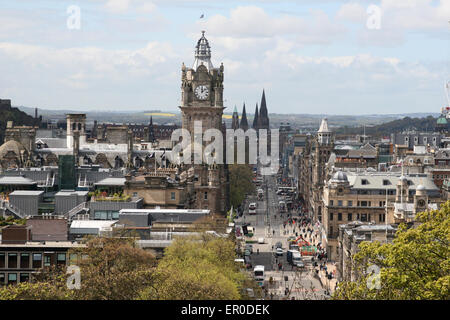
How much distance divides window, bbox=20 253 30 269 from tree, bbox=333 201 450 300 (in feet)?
116

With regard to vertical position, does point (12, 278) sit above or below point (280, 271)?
above

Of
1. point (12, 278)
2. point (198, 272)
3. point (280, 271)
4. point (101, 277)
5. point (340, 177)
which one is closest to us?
point (101, 277)

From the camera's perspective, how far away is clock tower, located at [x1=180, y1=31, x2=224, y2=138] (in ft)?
544

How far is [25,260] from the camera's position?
281ft

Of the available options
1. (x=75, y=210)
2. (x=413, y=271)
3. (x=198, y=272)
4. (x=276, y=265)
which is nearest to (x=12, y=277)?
(x=198, y=272)

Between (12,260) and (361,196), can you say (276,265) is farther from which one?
(12,260)

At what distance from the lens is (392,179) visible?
140375 millimetres

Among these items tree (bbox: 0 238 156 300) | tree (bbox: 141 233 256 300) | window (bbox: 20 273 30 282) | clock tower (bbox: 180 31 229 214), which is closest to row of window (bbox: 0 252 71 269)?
window (bbox: 20 273 30 282)

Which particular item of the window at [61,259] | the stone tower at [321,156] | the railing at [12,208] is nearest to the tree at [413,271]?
the window at [61,259]

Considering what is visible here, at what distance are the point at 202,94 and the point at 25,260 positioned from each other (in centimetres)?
8356

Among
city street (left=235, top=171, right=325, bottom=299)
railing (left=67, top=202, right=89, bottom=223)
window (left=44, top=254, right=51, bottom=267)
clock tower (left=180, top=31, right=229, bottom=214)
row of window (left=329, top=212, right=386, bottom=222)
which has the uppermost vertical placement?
clock tower (left=180, top=31, right=229, bottom=214)

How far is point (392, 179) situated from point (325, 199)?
33.3ft

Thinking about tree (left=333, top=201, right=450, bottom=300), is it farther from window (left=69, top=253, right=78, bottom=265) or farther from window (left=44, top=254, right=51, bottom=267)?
window (left=44, top=254, right=51, bottom=267)
